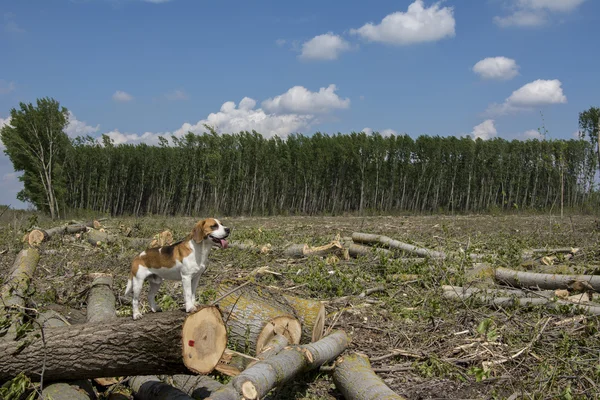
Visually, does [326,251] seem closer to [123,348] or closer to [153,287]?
[153,287]

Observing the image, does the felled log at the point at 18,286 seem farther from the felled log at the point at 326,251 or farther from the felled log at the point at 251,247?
the felled log at the point at 326,251

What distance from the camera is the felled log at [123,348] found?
Result: 13.7 feet

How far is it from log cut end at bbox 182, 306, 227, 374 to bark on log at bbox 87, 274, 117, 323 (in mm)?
2369

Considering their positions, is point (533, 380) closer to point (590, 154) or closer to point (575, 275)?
point (575, 275)

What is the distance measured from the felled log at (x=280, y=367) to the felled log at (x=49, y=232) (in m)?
10.8

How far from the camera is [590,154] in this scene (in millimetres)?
56781

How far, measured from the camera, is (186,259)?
6203mm

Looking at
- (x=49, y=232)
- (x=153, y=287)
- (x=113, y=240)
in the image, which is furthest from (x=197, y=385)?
(x=49, y=232)

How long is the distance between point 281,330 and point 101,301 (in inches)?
115

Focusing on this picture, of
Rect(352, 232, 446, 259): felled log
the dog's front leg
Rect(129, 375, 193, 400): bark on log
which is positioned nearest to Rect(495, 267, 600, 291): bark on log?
Rect(352, 232, 446, 259): felled log

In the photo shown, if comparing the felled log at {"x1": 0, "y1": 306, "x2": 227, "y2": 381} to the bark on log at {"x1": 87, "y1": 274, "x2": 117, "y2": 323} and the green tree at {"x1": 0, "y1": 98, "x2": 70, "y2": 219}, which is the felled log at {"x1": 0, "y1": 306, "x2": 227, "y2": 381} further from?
the green tree at {"x1": 0, "y1": 98, "x2": 70, "y2": 219}

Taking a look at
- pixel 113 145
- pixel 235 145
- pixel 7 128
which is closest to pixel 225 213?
pixel 235 145

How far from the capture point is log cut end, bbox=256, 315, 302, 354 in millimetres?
5410

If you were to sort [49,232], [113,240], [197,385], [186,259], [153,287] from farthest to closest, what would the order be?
[49,232], [113,240], [153,287], [186,259], [197,385]
